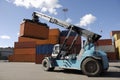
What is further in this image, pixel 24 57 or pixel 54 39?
pixel 24 57

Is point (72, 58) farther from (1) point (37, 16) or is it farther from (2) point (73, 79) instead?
(1) point (37, 16)

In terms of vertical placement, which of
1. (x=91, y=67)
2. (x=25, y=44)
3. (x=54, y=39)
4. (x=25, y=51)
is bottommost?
(x=91, y=67)

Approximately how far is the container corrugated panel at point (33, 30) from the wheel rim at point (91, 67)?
6.11 m

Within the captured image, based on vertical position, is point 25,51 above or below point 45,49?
above

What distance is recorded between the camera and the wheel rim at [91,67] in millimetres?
14270

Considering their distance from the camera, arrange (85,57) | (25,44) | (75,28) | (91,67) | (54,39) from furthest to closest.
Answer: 1. (25,44)
2. (54,39)
3. (75,28)
4. (85,57)
5. (91,67)

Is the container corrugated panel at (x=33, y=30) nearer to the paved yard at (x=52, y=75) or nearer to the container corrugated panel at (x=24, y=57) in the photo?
the paved yard at (x=52, y=75)

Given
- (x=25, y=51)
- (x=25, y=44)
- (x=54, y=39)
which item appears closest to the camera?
(x=54, y=39)

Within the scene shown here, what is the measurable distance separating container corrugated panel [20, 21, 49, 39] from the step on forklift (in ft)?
2.66

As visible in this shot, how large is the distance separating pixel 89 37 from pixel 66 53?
288cm

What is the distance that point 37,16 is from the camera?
19.3 meters

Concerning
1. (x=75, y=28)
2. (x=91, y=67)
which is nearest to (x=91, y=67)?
(x=91, y=67)

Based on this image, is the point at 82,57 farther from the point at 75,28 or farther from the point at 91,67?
the point at 75,28

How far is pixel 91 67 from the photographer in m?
14.3
